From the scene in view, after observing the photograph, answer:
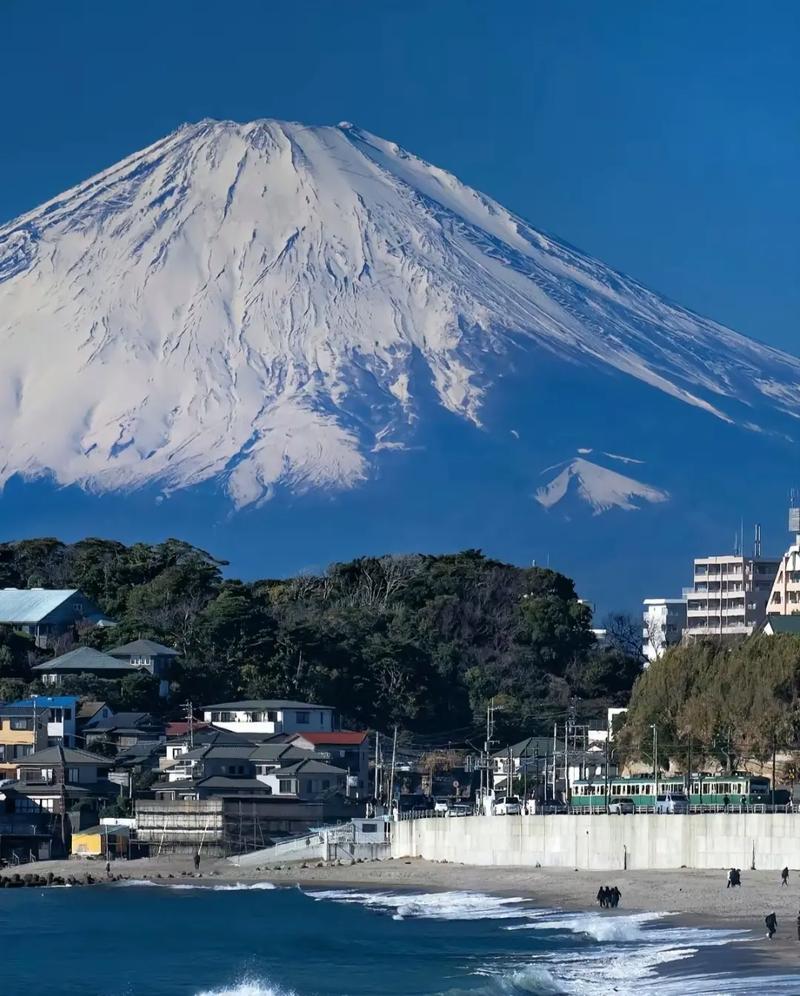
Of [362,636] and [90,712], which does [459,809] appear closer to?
[90,712]

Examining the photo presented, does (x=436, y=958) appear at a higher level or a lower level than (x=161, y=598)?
lower

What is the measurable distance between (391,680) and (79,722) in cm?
1351

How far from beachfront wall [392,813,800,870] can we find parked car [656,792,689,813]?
84.1 inches

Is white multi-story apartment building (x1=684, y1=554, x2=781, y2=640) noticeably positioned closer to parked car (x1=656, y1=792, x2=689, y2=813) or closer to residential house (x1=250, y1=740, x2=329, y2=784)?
residential house (x1=250, y1=740, x2=329, y2=784)

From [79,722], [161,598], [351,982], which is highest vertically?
[161,598]

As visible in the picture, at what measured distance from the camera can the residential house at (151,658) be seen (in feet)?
290

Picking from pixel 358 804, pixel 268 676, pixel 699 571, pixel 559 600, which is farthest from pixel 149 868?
pixel 699 571

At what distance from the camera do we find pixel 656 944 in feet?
145

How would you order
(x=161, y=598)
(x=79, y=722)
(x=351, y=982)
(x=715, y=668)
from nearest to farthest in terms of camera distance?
(x=351, y=982)
(x=715, y=668)
(x=79, y=722)
(x=161, y=598)

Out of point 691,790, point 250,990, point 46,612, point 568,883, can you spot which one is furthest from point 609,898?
point 46,612

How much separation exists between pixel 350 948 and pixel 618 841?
10959 mm

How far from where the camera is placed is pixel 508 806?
65312 millimetres

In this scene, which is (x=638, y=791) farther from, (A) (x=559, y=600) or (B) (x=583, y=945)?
(A) (x=559, y=600)

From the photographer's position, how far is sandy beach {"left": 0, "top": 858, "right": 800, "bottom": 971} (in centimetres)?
4612
